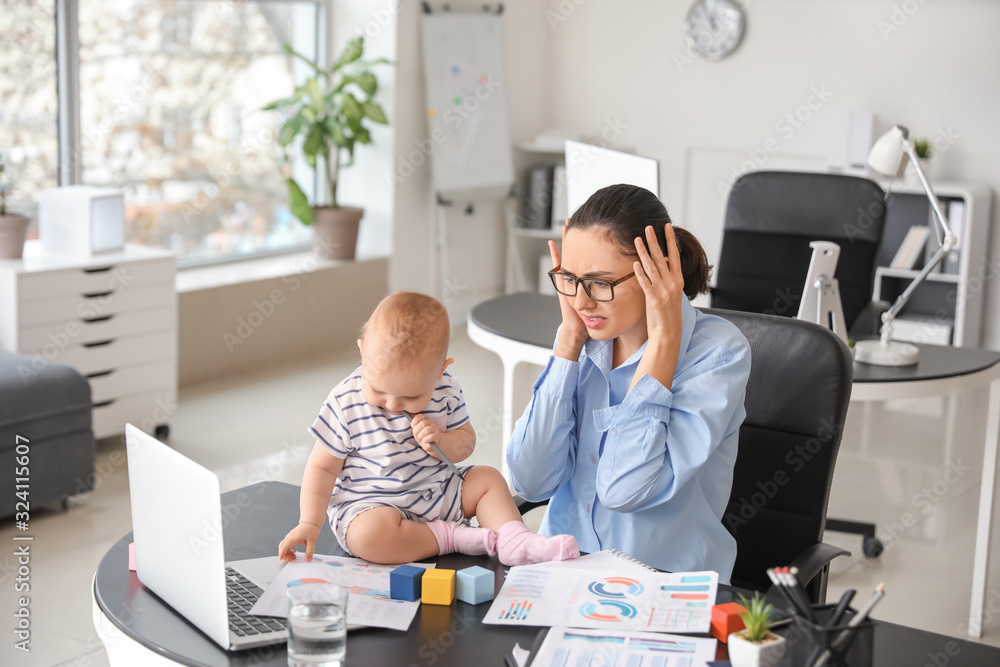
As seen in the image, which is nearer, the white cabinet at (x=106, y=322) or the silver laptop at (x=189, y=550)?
the silver laptop at (x=189, y=550)

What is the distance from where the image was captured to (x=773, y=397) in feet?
5.65

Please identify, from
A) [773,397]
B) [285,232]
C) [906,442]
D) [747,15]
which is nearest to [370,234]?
[285,232]

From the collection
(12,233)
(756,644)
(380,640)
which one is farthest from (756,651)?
(12,233)

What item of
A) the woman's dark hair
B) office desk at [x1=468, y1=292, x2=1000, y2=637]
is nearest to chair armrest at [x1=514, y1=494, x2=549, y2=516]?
the woman's dark hair

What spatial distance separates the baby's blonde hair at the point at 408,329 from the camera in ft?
4.42

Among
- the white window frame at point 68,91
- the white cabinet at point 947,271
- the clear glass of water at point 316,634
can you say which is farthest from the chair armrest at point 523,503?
the white cabinet at point 947,271

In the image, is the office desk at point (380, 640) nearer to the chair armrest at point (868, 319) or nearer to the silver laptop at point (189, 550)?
the silver laptop at point (189, 550)

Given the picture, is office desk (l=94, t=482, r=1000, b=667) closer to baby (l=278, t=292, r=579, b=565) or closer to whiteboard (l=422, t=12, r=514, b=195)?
baby (l=278, t=292, r=579, b=565)

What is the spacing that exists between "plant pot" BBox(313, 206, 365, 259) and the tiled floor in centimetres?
56

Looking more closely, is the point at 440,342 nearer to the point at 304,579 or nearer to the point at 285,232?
the point at 304,579

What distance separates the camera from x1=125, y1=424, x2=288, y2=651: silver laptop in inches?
42.7

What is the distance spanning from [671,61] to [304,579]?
5.66 metres

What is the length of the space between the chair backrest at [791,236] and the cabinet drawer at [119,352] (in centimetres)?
209

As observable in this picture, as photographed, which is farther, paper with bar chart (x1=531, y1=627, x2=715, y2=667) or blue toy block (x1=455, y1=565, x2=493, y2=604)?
blue toy block (x1=455, y1=565, x2=493, y2=604)
